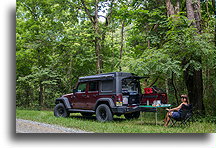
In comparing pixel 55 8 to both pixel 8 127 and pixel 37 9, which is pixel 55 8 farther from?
pixel 8 127

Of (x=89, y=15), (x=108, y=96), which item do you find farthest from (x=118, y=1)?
(x=108, y=96)

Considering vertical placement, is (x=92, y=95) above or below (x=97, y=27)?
below

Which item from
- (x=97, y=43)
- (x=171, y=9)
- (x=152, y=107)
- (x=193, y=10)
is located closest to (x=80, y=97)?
(x=152, y=107)

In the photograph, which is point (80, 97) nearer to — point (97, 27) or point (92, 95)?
point (92, 95)

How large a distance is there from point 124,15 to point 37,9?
3942mm

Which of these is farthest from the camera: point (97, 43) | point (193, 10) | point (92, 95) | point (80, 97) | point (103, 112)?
point (97, 43)

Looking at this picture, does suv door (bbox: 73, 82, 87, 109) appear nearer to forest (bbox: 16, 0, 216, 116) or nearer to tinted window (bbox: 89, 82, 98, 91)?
tinted window (bbox: 89, 82, 98, 91)

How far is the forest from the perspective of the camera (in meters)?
6.00

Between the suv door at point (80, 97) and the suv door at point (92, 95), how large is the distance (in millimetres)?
173

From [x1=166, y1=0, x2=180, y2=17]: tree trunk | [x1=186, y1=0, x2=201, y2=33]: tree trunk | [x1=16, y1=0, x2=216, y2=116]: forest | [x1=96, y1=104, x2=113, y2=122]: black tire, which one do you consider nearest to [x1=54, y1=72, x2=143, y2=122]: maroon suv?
[x1=96, y1=104, x2=113, y2=122]: black tire

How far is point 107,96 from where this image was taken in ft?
20.5

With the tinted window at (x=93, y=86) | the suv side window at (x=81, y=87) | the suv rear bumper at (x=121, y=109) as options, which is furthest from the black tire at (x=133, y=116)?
the suv side window at (x=81, y=87)

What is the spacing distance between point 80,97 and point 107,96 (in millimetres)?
1173

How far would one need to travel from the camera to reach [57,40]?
934cm
